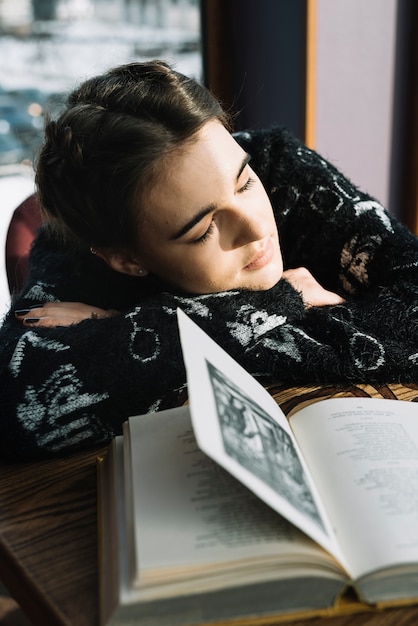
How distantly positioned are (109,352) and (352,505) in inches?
13.3

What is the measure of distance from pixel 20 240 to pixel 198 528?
874 millimetres

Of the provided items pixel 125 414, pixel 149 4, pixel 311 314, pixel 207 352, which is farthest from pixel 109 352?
pixel 149 4

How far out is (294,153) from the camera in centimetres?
113

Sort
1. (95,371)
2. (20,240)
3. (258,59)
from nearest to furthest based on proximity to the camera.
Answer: (95,371)
(20,240)
(258,59)

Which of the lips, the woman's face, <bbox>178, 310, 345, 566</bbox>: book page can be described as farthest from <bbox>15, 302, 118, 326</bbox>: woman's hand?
<bbox>178, 310, 345, 566</bbox>: book page

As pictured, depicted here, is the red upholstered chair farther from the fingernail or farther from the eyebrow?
the eyebrow

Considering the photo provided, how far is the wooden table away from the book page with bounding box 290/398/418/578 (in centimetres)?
5

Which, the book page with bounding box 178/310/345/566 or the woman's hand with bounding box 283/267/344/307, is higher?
the book page with bounding box 178/310/345/566

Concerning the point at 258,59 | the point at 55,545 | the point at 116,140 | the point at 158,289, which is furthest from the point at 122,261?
the point at 258,59

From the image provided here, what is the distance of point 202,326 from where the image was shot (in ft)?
2.71

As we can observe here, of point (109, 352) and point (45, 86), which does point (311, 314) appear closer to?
point (109, 352)

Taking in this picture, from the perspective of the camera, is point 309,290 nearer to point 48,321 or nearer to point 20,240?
point 48,321

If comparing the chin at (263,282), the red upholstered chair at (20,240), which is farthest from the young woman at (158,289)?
the red upholstered chair at (20,240)

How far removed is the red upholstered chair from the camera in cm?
125
